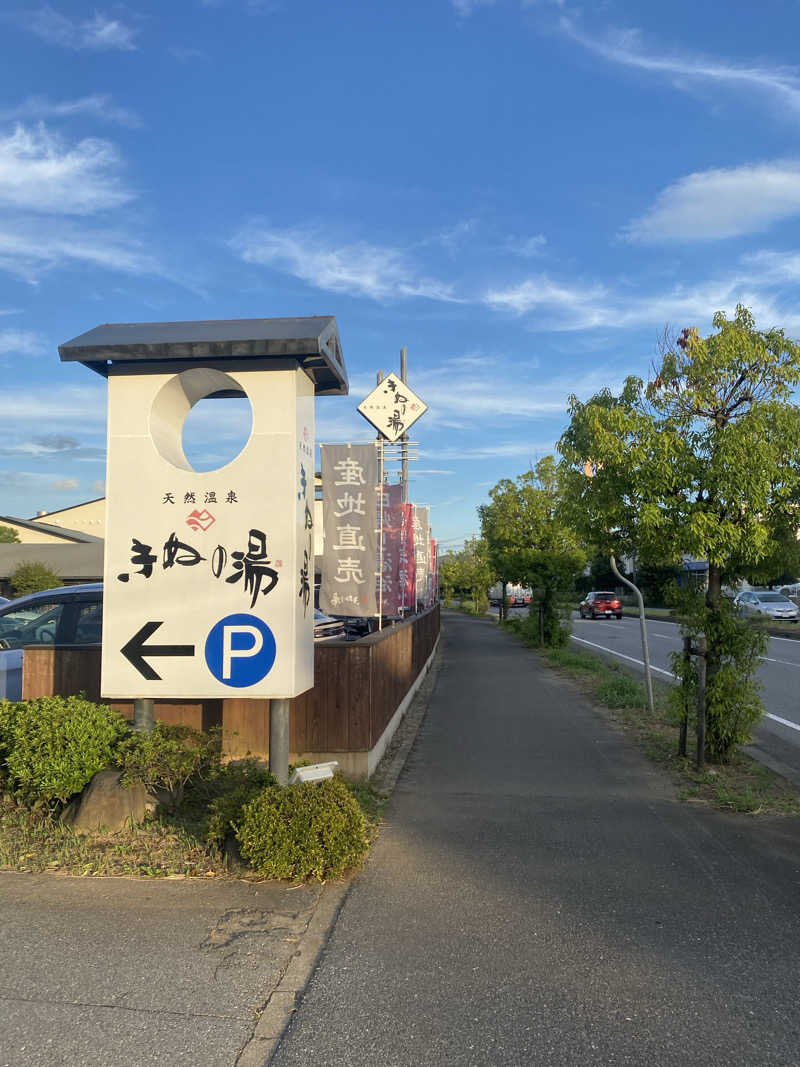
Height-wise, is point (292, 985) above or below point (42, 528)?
below

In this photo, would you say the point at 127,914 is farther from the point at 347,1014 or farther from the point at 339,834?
the point at 347,1014

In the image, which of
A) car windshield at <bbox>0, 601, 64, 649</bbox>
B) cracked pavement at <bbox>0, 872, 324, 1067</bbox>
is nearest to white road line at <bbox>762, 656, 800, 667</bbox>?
car windshield at <bbox>0, 601, 64, 649</bbox>

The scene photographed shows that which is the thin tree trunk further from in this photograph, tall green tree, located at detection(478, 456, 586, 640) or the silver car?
the silver car

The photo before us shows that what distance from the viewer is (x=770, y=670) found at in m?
17.7

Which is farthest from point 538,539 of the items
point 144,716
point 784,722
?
point 144,716

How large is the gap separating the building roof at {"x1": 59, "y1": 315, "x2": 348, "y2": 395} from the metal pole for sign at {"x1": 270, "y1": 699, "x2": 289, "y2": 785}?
7.85 ft

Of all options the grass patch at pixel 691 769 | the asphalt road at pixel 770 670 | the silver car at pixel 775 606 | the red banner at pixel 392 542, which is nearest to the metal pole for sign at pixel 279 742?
the grass patch at pixel 691 769

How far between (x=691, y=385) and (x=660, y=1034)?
6.13 m

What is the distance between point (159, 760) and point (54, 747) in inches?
27.5

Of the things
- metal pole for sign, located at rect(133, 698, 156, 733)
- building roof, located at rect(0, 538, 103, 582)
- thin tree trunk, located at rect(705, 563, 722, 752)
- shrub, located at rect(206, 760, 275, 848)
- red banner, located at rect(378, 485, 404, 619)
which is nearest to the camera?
shrub, located at rect(206, 760, 275, 848)

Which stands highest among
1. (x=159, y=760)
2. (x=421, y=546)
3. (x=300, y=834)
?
(x=421, y=546)

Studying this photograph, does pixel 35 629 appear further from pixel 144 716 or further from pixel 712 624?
pixel 712 624

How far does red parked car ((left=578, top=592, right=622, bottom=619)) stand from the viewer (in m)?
46.3

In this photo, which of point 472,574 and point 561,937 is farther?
point 472,574
